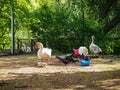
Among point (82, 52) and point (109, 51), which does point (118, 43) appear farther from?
point (82, 52)

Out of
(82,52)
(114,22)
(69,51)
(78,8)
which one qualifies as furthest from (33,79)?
(78,8)

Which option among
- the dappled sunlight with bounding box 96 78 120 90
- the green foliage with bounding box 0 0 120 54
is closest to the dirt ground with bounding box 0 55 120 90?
the dappled sunlight with bounding box 96 78 120 90

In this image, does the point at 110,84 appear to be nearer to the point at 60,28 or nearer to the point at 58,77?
the point at 58,77

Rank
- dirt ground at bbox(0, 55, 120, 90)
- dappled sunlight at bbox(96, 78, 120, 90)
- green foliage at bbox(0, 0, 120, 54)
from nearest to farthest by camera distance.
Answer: dappled sunlight at bbox(96, 78, 120, 90)
dirt ground at bbox(0, 55, 120, 90)
green foliage at bbox(0, 0, 120, 54)

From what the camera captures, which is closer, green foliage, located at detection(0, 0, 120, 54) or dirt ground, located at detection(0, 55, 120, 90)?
dirt ground, located at detection(0, 55, 120, 90)

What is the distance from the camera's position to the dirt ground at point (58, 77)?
396 inches

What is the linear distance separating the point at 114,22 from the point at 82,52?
10.6 meters

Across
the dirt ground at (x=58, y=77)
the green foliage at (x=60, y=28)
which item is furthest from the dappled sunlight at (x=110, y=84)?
the green foliage at (x=60, y=28)

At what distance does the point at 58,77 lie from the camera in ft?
38.8

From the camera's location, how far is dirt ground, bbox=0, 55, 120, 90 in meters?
10.1

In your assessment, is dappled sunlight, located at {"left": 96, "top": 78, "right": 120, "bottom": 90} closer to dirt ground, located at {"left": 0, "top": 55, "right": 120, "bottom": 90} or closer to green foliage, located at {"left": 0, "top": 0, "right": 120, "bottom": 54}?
dirt ground, located at {"left": 0, "top": 55, "right": 120, "bottom": 90}

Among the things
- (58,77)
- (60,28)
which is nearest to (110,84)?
(58,77)

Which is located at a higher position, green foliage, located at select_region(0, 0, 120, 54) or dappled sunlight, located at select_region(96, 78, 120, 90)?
green foliage, located at select_region(0, 0, 120, 54)

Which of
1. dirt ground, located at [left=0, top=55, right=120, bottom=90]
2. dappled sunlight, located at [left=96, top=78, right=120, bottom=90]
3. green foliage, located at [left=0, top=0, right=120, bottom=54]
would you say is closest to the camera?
dappled sunlight, located at [left=96, top=78, right=120, bottom=90]
